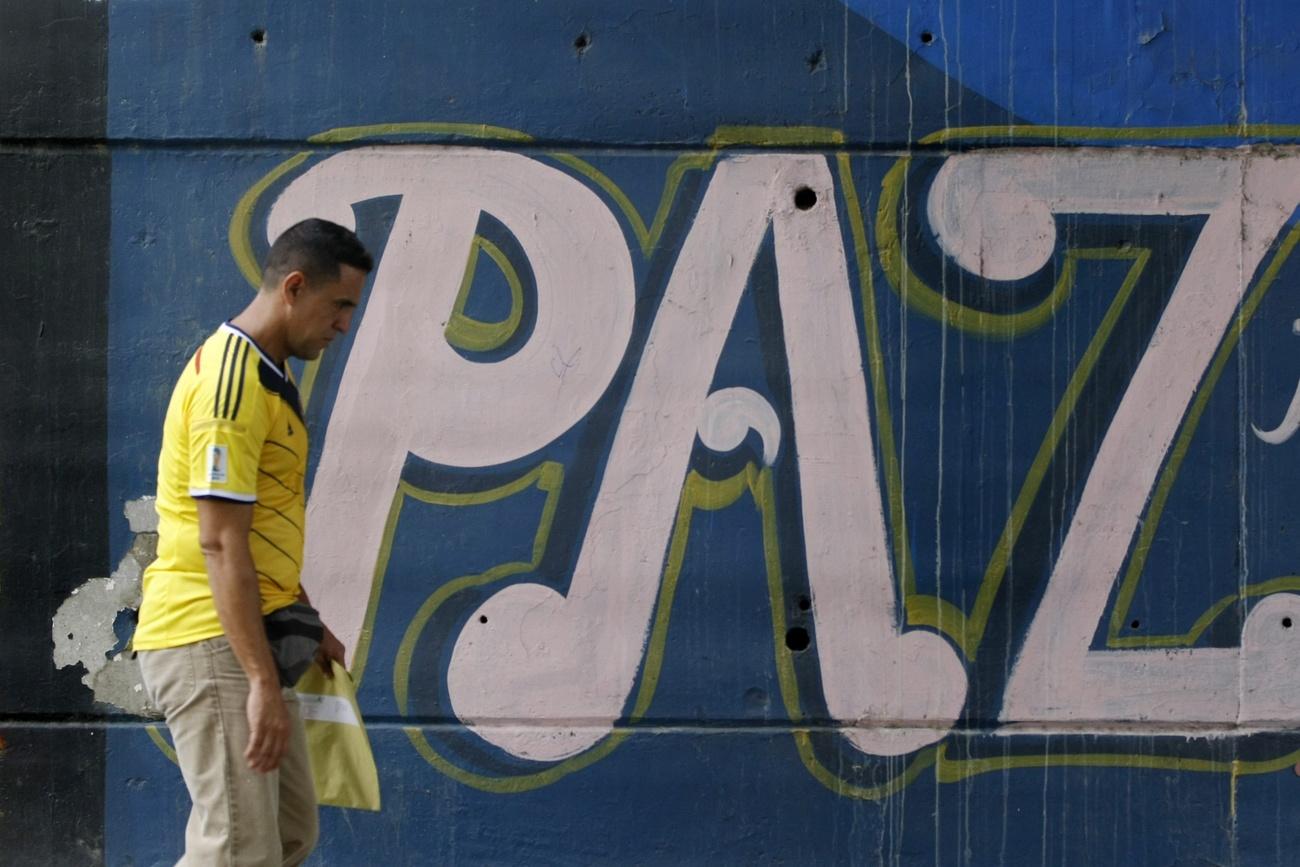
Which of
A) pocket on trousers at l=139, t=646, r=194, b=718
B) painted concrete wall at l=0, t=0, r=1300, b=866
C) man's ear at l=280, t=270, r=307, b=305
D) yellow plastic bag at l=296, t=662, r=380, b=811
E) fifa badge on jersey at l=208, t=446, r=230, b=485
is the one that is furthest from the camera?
painted concrete wall at l=0, t=0, r=1300, b=866

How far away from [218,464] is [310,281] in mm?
461

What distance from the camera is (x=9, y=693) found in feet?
14.6

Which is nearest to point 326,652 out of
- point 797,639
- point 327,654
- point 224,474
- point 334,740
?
point 327,654

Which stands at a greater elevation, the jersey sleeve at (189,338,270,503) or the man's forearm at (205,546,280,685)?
the jersey sleeve at (189,338,270,503)

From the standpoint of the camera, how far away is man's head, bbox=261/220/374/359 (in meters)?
3.05

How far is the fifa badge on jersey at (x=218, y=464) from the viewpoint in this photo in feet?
9.25

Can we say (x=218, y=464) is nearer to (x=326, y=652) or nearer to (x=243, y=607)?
(x=243, y=607)

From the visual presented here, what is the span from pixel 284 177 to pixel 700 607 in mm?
1811

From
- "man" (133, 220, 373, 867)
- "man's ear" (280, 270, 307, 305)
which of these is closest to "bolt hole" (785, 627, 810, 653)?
"man" (133, 220, 373, 867)

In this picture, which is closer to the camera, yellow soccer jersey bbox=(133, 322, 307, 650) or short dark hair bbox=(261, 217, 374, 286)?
yellow soccer jersey bbox=(133, 322, 307, 650)

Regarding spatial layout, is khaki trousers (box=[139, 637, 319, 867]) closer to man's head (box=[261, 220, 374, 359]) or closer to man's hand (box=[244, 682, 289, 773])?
man's hand (box=[244, 682, 289, 773])

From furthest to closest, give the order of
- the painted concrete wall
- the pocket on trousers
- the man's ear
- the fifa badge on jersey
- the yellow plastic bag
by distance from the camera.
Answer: the painted concrete wall
the yellow plastic bag
the man's ear
the pocket on trousers
the fifa badge on jersey

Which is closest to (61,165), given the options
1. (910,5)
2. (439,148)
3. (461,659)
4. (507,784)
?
(439,148)

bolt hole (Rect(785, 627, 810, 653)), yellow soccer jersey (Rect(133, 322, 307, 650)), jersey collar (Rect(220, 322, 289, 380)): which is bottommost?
bolt hole (Rect(785, 627, 810, 653))
